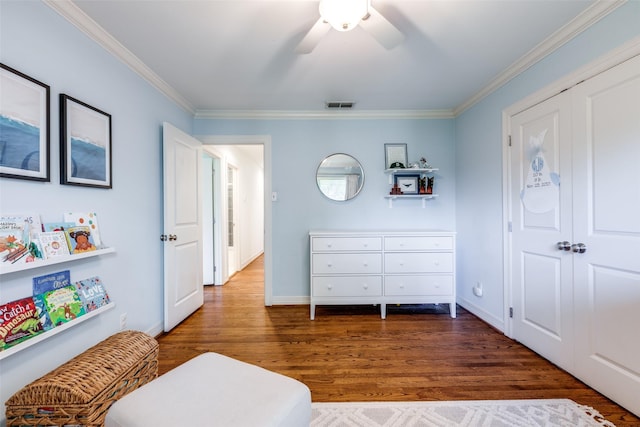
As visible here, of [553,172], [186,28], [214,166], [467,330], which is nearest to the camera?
[186,28]

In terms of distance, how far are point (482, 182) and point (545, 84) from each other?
1.00m

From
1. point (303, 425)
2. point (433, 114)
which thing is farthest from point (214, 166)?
point (303, 425)

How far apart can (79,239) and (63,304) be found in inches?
14.9

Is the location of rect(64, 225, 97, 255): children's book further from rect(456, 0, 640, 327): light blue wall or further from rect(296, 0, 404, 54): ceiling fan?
rect(456, 0, 640, 327): light blue wall

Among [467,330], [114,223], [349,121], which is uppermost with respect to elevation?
[349,121]

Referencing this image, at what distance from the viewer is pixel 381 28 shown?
4.59 ft

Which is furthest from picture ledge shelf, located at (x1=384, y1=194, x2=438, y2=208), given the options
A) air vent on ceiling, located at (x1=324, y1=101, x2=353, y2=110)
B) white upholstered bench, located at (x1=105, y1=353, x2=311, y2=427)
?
white upholstered bench, located at (x1=105, y1=353, x2=311, y2=427)

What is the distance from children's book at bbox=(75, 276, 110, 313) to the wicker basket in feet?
1.00

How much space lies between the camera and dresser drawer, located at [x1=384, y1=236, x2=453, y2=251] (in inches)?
110

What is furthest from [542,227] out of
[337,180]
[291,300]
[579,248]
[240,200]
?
[240,200]

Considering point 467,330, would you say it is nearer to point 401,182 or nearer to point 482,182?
point 482,182

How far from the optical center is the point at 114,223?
196 cm

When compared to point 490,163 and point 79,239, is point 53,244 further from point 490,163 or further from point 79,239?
point 490,163

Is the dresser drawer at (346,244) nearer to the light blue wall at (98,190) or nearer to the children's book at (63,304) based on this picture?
the light blue wall at (98,190)
